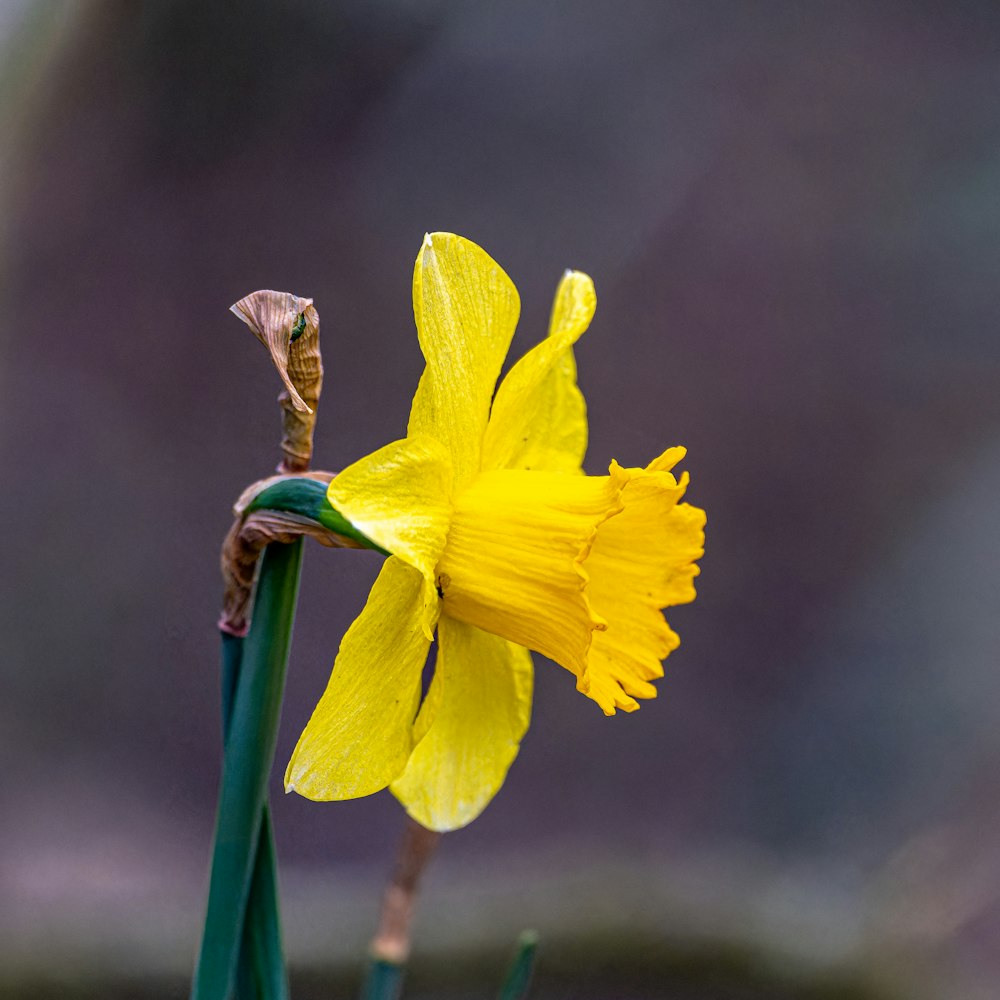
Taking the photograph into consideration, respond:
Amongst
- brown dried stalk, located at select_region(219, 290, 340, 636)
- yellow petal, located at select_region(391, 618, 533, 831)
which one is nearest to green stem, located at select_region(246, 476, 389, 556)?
brown dried stalk, located at select_region(219, 290, 340, 636)

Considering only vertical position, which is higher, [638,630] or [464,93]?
[464,93]

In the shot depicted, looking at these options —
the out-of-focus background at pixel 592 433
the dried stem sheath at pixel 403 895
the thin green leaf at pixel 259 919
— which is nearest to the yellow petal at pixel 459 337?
the thin green leaf at pixel 259 919

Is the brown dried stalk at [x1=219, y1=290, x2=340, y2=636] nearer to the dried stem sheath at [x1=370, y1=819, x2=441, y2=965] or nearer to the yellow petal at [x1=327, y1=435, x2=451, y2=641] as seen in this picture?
the yellow petal at [x1=327, y1=435, x2=451, y2=641]

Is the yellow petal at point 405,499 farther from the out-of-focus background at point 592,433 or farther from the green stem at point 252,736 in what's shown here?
the out-of-focus background at point 592,433

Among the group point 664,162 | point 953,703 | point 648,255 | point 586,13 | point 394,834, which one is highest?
point 586,13

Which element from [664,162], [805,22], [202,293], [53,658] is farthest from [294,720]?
[805,22]

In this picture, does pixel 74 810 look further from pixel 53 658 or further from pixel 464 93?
pixel 464 93

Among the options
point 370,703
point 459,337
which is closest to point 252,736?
point 370,703
